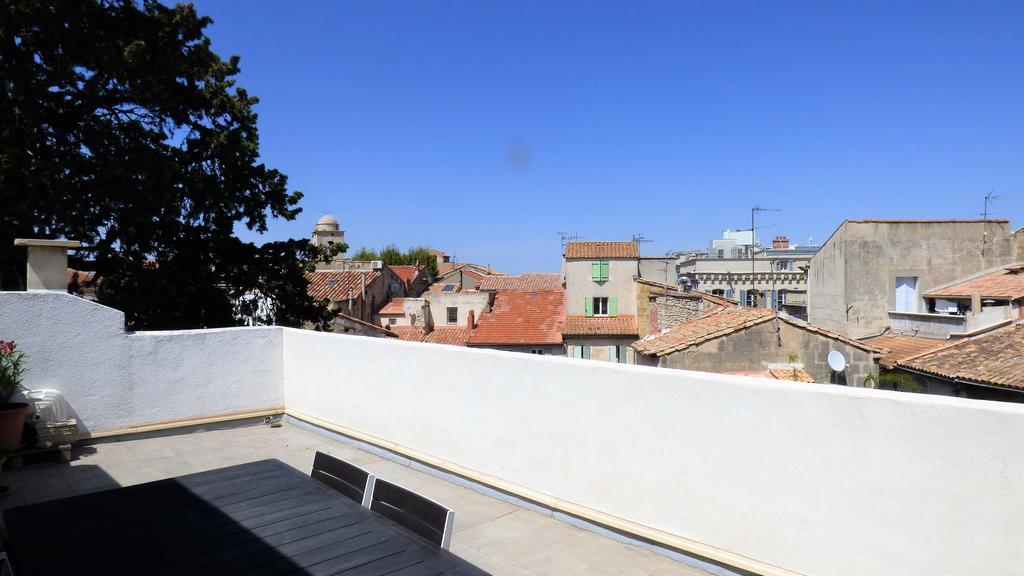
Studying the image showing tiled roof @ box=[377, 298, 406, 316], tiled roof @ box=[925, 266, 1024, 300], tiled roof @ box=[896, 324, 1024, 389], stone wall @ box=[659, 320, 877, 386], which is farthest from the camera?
tiled roof @ box=[377, 298, 406, 316]

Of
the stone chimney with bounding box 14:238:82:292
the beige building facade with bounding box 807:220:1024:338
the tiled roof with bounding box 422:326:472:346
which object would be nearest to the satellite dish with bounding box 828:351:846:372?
the beige building facade with bounding box 807:220:1024:338

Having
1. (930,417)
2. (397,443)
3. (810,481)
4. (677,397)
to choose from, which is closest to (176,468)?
(397,443)

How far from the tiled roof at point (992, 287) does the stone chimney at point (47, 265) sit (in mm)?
21640

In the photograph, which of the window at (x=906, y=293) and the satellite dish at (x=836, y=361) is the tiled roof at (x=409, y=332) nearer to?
the window at (x=906, y=293)

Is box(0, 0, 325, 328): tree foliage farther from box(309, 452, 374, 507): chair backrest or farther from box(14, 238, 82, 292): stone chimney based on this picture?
box(309, 452, 374, 507): chair backrest

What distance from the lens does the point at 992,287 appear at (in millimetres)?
19688

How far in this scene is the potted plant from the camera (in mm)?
5059

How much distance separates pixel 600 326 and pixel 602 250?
451 cm

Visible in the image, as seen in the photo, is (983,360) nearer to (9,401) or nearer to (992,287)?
(992,287)

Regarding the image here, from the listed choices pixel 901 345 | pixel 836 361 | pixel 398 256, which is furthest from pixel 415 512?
pixel 398 256

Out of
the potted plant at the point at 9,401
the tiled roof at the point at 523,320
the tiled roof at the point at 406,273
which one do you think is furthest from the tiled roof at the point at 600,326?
the potted plant at the point at 9,401

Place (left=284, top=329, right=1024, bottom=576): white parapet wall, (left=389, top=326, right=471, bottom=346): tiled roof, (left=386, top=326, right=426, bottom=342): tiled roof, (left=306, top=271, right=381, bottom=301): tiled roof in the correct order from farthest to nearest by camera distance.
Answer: (left=386, top=326, right=426, bottom=342): tiled roof, (left=389, top=326, right=471, bottom=346): tiled roof, (left=306, top=271, right=381, bottom=301): tiled roof, (left=284, top=329, right=1024, bottom=576): white parapet wall

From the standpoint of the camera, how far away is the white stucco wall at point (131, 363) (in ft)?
18.5

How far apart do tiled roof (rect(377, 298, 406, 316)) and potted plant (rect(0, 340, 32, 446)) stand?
31407 mm
